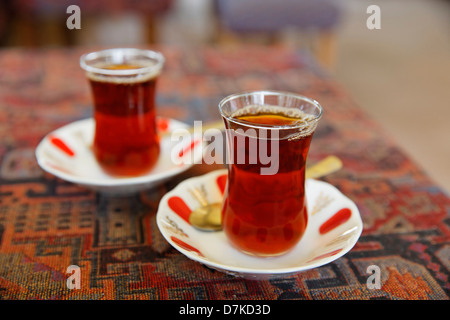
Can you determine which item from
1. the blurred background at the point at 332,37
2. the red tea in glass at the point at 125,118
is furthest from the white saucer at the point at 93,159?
the blurred background at the point at 332,37

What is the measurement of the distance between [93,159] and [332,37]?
1.96 metres

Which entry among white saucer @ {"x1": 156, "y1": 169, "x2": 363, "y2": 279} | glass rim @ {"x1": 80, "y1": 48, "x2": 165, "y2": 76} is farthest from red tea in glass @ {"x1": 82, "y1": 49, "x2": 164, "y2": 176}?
white saucer @ {"x1": 156, "y1": 169, "x2": 363, "y2": 279}

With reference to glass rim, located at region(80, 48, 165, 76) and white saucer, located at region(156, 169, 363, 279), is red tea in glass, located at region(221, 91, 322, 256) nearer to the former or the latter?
white saucer, located at region(156, 169, 363, 279)

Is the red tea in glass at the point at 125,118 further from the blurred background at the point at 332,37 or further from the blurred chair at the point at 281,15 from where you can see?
the blurred chair at the point at 281,15

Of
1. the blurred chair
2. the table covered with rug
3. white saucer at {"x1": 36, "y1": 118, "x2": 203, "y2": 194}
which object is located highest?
the blurred chair

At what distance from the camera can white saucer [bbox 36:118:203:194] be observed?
2.20 feet

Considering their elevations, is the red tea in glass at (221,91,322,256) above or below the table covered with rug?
above

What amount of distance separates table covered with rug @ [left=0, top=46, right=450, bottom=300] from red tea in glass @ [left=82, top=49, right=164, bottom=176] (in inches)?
2.0

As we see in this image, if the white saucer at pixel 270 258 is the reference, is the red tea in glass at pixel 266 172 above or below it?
above

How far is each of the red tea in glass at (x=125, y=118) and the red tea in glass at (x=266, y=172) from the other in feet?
0.65

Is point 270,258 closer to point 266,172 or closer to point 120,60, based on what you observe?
point 266,172

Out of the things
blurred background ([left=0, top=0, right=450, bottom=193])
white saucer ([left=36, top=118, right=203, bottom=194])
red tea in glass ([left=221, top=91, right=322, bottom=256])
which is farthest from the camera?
blurred background ([left=0, top=0, right=450, bottom=193])

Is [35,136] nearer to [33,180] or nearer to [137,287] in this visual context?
[33,180]

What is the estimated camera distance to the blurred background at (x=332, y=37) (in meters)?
2.37
